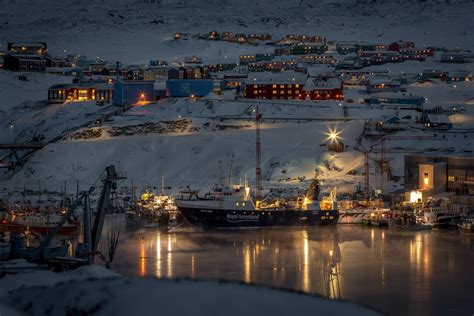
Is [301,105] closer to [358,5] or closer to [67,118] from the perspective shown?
[67,118]

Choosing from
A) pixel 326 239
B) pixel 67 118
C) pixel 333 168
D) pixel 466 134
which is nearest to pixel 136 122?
pixel 67 118

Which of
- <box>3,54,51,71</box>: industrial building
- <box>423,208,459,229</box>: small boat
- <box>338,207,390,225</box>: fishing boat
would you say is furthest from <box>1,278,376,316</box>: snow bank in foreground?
<box>3,54,51,71</box>: industrial building

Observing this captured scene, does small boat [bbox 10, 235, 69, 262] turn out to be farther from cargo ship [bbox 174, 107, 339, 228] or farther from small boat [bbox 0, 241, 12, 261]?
cargo ship [bbox 174, 107, 339, 228]

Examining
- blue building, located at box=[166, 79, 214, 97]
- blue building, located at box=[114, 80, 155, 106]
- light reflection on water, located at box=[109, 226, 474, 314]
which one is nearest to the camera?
light reflection on water, located at box=[109, 226, 474, 314]

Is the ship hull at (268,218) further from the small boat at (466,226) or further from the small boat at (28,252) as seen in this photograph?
the small boat at (28,252)

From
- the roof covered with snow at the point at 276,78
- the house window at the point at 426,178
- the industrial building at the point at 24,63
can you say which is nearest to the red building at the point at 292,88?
the roof covered with snow at the point at 276,78

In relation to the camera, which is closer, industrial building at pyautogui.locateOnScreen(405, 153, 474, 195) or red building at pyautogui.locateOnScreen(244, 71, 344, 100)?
industrial building at pyautogui.locateOnScreen(405, 153, 474, 195)
